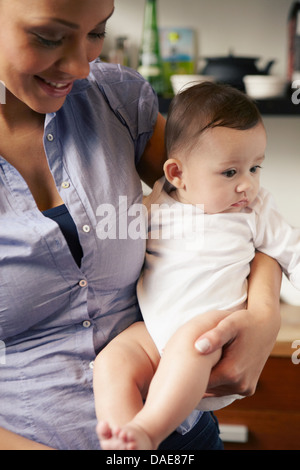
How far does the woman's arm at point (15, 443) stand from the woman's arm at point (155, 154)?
0.60 m

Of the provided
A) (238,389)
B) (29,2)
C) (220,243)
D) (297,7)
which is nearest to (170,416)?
(238,389)

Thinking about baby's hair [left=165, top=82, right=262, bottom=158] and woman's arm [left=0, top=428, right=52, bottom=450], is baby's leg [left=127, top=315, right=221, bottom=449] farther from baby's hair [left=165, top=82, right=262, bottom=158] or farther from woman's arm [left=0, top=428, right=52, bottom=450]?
baby's hair [left=165, top=82, right=262, bottom=158]

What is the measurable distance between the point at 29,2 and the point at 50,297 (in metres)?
0.47

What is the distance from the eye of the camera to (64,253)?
3.24 feet

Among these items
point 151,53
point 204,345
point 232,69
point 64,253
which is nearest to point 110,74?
point 64,253

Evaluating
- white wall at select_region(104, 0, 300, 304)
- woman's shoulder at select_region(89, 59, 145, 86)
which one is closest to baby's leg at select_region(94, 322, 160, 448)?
woman's shoulder at select_region(89, 59, 145, 86)

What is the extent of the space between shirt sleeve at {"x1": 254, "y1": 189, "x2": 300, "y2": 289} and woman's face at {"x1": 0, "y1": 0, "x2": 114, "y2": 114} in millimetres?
472

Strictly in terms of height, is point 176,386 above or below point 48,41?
below

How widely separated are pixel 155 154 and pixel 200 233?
213 mm

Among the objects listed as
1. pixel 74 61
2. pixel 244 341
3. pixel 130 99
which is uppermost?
pixel 74 61

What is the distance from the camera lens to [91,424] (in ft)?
3.38

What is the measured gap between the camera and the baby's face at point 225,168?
1120 mm

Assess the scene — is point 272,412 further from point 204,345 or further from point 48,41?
point 48,41

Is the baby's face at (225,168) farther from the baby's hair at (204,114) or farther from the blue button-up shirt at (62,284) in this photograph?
the blue button-up shirt at (62,284)
